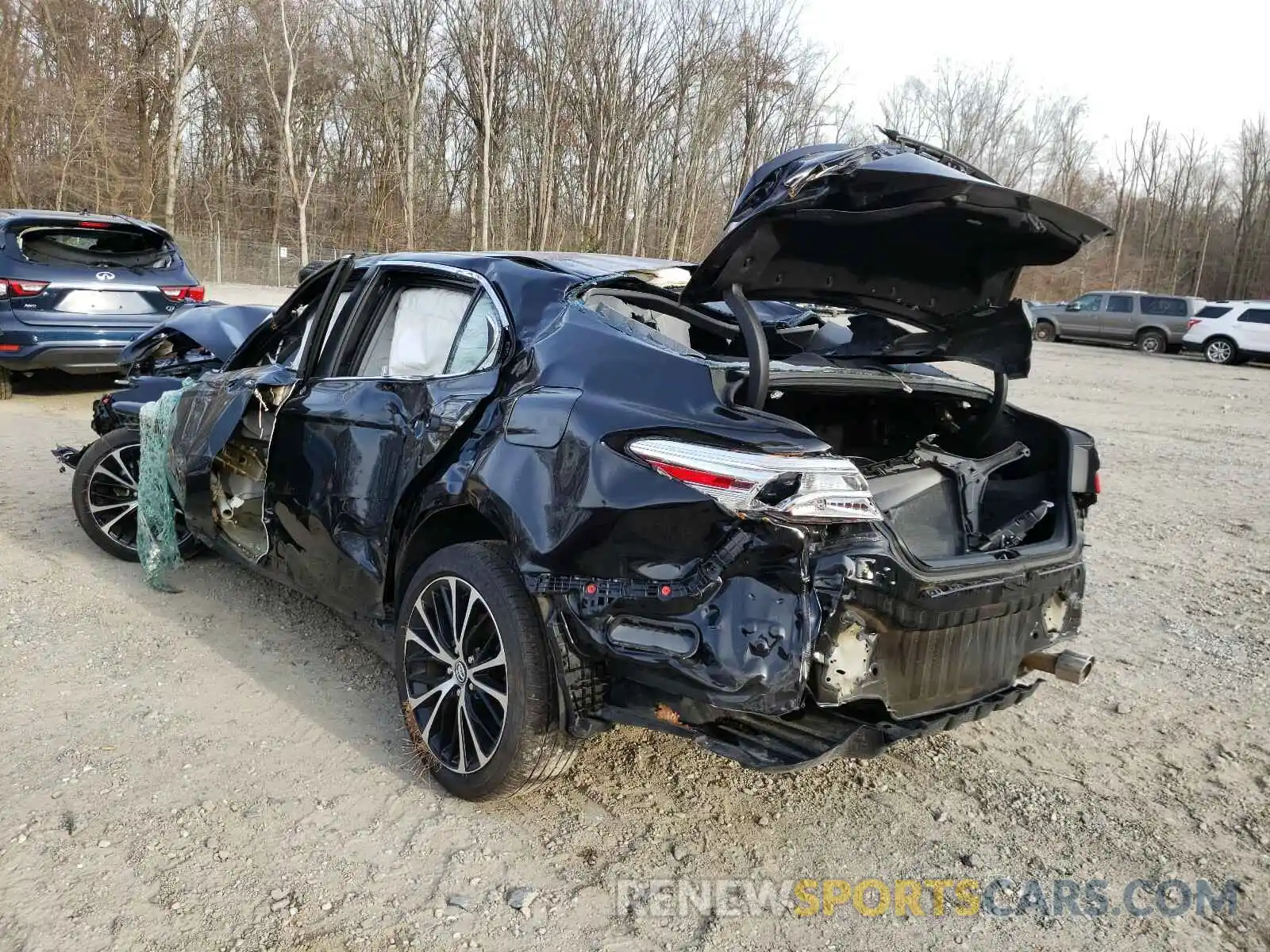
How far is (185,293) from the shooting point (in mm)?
9766

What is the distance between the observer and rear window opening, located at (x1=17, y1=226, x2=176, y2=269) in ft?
29.3

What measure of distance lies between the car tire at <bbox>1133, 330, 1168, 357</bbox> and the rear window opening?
85.0 feet

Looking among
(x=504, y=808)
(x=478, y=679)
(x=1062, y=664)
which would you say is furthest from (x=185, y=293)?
(x=1062, y=664)

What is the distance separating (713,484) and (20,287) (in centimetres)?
890

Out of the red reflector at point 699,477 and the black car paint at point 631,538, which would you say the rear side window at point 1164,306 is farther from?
the red reflector at point 699,477

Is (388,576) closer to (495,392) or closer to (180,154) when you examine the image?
(495,392)

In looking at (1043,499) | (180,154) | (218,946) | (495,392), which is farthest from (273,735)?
(180,154)

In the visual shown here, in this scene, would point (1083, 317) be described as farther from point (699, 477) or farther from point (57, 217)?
point (699, 477)

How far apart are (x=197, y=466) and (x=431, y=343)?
5.49 ft

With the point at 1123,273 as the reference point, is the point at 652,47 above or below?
above

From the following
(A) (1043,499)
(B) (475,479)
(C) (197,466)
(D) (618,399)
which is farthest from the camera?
(C) (197,466)

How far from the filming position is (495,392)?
2922 millimetres

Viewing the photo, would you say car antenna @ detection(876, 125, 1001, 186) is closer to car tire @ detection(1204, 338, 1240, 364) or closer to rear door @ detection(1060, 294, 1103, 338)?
car tire @ detection(1204, 338, 1240, 364)

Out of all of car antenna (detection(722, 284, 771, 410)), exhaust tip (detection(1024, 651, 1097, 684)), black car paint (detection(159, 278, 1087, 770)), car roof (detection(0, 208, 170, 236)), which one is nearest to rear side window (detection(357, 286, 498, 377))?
black car paint (detection(159, 278, 1087, 770))
